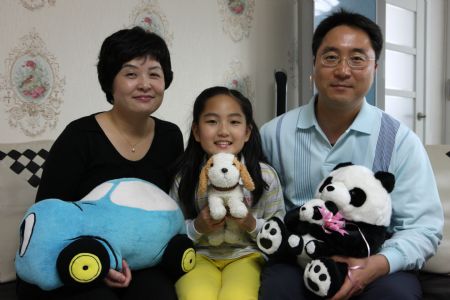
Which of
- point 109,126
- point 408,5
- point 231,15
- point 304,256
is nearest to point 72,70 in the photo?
point 109,126

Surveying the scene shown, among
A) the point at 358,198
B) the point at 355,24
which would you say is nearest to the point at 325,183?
the point at 358,198

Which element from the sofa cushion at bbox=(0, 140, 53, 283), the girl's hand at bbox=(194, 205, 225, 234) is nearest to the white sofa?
the sofa cushion at bbox=(0, 140, 53, 283)

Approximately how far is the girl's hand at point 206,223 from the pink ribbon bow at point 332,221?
29cm

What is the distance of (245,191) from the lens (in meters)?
1.23

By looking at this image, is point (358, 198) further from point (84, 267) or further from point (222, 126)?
point (84, 267)

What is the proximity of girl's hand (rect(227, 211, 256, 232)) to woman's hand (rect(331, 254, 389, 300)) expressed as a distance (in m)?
0.24

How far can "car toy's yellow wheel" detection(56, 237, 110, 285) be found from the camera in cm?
91

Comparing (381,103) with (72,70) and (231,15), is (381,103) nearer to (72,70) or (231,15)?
(231,15)

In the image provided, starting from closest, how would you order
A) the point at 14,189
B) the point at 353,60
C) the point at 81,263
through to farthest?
the point at 81,263, the point at 353,60, the point at 14,189

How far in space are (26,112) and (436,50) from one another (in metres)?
3.43

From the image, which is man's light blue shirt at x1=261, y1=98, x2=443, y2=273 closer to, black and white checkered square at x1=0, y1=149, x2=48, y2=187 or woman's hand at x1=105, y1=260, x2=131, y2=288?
woman's hand at x1=105, y1=260, x2=131, y2=288

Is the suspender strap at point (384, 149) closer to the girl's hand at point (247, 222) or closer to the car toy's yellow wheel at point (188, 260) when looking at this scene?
the girl's hand at point (247, 222)

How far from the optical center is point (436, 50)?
3.79 meters

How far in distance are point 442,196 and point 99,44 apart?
4.70ft
